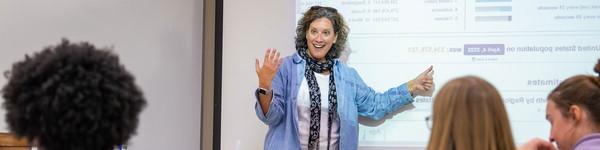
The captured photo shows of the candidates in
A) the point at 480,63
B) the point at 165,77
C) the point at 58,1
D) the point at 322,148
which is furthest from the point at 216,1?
the point at 480,63

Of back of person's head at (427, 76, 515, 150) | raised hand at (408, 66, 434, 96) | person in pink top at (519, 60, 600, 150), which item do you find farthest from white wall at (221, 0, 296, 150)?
back of person's head at (427, 76, 515, 150)

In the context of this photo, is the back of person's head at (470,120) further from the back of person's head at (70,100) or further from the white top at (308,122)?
the white top at (308,122)

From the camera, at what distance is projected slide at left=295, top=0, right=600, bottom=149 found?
8.79 feet

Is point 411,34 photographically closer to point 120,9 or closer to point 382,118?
point 382,118

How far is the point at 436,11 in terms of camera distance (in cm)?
275

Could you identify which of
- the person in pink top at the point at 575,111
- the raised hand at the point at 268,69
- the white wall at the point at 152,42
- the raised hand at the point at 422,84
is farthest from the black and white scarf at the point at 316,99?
the person in pink top at the point at 575,111

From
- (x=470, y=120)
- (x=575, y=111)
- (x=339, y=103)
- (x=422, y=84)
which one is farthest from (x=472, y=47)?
(x=470, y=120)

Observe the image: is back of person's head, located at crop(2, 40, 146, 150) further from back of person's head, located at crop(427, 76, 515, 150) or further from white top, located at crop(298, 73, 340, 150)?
white top, located at crop(298, 73, 340, 150)

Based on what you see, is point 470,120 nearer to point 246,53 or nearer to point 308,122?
point 308,122

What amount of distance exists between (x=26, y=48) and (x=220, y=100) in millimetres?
846

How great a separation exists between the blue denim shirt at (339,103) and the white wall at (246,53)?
0.20 metres

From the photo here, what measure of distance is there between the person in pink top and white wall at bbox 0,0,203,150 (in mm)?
1649

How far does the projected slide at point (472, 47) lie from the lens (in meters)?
2.68

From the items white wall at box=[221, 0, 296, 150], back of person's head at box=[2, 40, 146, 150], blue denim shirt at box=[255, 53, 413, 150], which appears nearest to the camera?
back of person's head at box=[2, 40, 146, 150]
